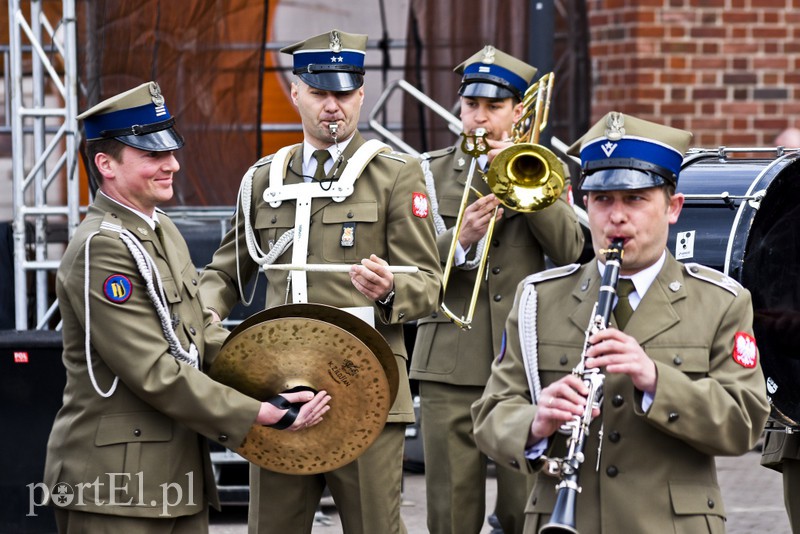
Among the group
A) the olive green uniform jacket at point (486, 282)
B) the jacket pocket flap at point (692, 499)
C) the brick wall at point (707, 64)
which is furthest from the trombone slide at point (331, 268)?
the brick wall at point (707, 64)

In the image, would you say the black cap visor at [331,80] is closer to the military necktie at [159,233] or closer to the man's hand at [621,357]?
the military necktie at [159,233]

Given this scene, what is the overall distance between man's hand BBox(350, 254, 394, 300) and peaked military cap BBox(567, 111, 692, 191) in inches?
44.1

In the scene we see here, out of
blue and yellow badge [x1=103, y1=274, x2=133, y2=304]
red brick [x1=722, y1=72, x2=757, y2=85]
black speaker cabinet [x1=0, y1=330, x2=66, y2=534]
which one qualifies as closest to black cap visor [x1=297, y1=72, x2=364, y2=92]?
blue and yellow badge [x1=103, y1=274, x2=133, y2=304]

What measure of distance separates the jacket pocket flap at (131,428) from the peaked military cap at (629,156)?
1.42 metres

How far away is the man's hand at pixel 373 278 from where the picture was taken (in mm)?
4520

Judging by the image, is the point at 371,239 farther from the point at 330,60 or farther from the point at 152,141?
the point at 152,141

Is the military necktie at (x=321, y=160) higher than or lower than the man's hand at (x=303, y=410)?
higher

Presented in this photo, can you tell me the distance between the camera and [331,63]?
491 cm

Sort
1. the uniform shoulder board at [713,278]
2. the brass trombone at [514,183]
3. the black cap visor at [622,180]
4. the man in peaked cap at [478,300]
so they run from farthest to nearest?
the man in peaked cap at [478,300]
the brass trombone at [514,183]
the uniform shoulder board at [713,278]
the black cap visor at [622,180]

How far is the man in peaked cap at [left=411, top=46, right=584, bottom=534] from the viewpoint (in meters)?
5.44

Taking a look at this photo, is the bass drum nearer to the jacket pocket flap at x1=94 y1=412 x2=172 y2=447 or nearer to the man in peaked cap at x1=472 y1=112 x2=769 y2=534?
the man in peaked cap at x1=472 y1=112 x2=769 y2=534

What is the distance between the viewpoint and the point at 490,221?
542cm

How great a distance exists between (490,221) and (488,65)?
0.65 metres

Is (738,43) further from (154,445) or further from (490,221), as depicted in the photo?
(154,445)
